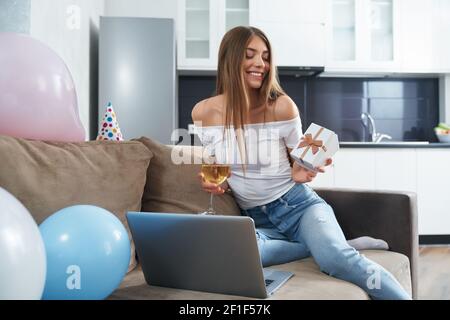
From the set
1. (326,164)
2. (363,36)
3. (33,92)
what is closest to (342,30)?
(363,36)

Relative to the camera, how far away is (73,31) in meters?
2.98

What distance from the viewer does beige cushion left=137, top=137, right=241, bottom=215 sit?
149 cm

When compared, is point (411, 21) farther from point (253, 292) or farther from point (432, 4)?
point (253, 292)

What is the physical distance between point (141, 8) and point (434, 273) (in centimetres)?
330

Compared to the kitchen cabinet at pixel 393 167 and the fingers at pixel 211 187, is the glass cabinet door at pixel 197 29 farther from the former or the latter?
the fingers at pixel 211 187

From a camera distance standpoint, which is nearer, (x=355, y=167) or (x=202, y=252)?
(x=202, y=252)

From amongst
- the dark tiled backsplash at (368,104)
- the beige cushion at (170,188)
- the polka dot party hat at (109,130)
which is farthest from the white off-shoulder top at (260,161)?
the dark tiled backsplash at (368,104)

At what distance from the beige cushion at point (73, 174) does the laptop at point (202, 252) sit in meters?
0.22

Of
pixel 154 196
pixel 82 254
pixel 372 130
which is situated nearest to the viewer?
pixel 82 254

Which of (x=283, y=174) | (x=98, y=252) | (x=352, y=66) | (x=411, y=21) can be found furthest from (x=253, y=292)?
(x=411, y=21)

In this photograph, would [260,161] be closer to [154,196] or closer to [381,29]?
[154,196]

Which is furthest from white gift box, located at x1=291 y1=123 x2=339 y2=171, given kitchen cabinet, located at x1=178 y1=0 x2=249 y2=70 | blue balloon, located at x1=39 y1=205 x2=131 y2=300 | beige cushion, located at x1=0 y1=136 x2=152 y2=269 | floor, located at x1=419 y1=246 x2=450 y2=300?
kitchen cabinet, located at x1=178 y1=0 x2=249 y2=70

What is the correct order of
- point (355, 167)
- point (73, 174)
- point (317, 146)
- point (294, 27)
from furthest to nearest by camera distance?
point (294, 27) < point (355, 167) < point (317, 146) < point (73, 174)
